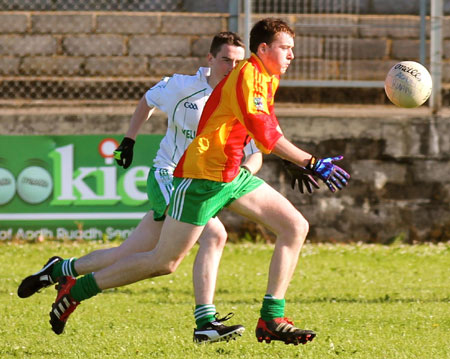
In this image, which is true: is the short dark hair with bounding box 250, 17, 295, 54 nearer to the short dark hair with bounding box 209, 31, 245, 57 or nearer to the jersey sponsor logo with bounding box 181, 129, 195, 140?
the short dark hair with bounding box 209, 31, 245, 57

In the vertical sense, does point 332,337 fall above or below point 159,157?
below

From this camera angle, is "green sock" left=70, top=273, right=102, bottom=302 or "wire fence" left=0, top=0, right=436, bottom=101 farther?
"wire fence" left=0, top=0, right=436, bottom=101

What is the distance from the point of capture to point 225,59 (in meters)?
7.16

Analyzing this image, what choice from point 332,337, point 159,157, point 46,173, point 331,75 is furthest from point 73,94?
point 332,337

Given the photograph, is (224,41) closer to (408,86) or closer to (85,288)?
(408,86)

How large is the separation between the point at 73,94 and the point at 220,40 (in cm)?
626

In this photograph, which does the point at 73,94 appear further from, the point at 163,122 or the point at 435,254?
the point at 435,254

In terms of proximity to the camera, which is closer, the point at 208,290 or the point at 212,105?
the point at 212,105

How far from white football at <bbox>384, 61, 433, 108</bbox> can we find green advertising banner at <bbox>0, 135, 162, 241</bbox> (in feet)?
18.5

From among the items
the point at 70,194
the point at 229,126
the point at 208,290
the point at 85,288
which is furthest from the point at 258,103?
the point at 70,194

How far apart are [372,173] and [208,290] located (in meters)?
6.36

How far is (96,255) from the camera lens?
23.3 feet

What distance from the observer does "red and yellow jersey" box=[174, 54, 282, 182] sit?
5.97 m

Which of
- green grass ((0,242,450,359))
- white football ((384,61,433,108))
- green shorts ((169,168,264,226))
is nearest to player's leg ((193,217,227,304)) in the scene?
green grass ((0,242,450,359))
